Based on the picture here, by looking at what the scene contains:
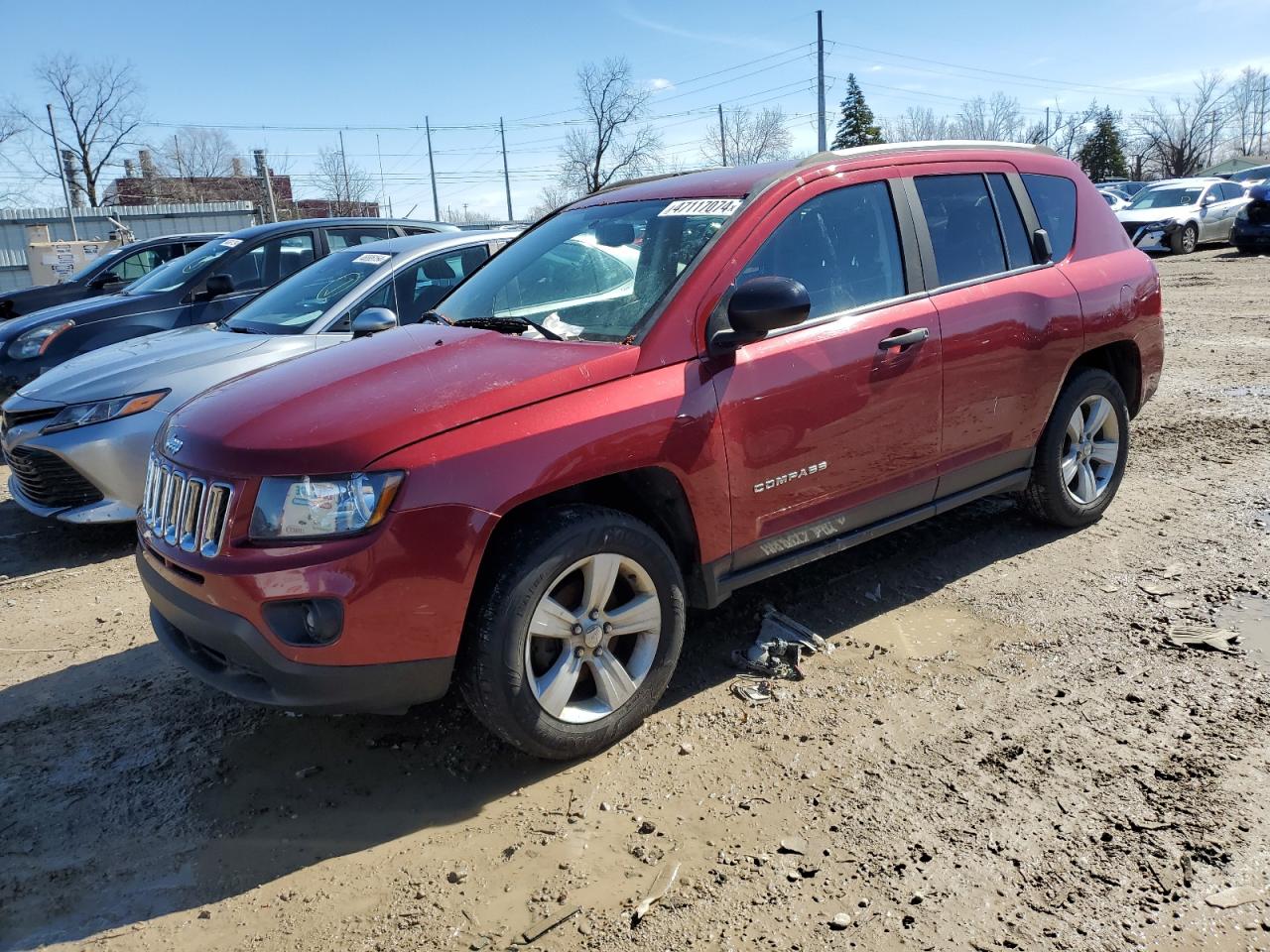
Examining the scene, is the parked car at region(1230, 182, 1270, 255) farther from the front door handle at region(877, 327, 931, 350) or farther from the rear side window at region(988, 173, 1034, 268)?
the front door handle at region(877, 327, 931, 350)

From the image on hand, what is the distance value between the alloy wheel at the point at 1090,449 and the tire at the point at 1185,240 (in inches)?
781

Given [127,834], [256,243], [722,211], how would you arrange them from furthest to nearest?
[256,243] < [722,211] < [127,834]

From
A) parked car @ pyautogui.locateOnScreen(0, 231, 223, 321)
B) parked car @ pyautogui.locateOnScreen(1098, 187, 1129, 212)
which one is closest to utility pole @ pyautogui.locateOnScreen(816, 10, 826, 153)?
parked car @ pyautogui.locateOnScreen(1098, 187, 1129, 212)

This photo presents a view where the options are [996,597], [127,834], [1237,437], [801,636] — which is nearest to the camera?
[127,834]

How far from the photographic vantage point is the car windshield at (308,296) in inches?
235

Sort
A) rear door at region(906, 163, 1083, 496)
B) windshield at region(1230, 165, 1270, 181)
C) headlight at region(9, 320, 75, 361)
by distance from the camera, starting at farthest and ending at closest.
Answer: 1. windshield at region(1230, 165, 1270, 181)
2. headlight at region(9, 320, 75, 361)
3. rear door at region(906, 163, 1083, 496)

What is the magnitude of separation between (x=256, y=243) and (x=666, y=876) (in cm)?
722

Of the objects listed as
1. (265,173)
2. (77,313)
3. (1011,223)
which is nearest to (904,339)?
(1011,223)

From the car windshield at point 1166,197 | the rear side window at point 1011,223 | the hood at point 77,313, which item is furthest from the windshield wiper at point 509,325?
the car windshield at point 1166,197

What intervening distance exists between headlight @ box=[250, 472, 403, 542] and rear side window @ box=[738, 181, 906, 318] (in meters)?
1.55

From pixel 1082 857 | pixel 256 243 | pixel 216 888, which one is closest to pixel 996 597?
pixel 1082 857

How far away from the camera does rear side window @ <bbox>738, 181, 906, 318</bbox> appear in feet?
11.6

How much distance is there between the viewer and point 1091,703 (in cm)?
325

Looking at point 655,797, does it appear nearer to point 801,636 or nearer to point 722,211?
point 801,636
